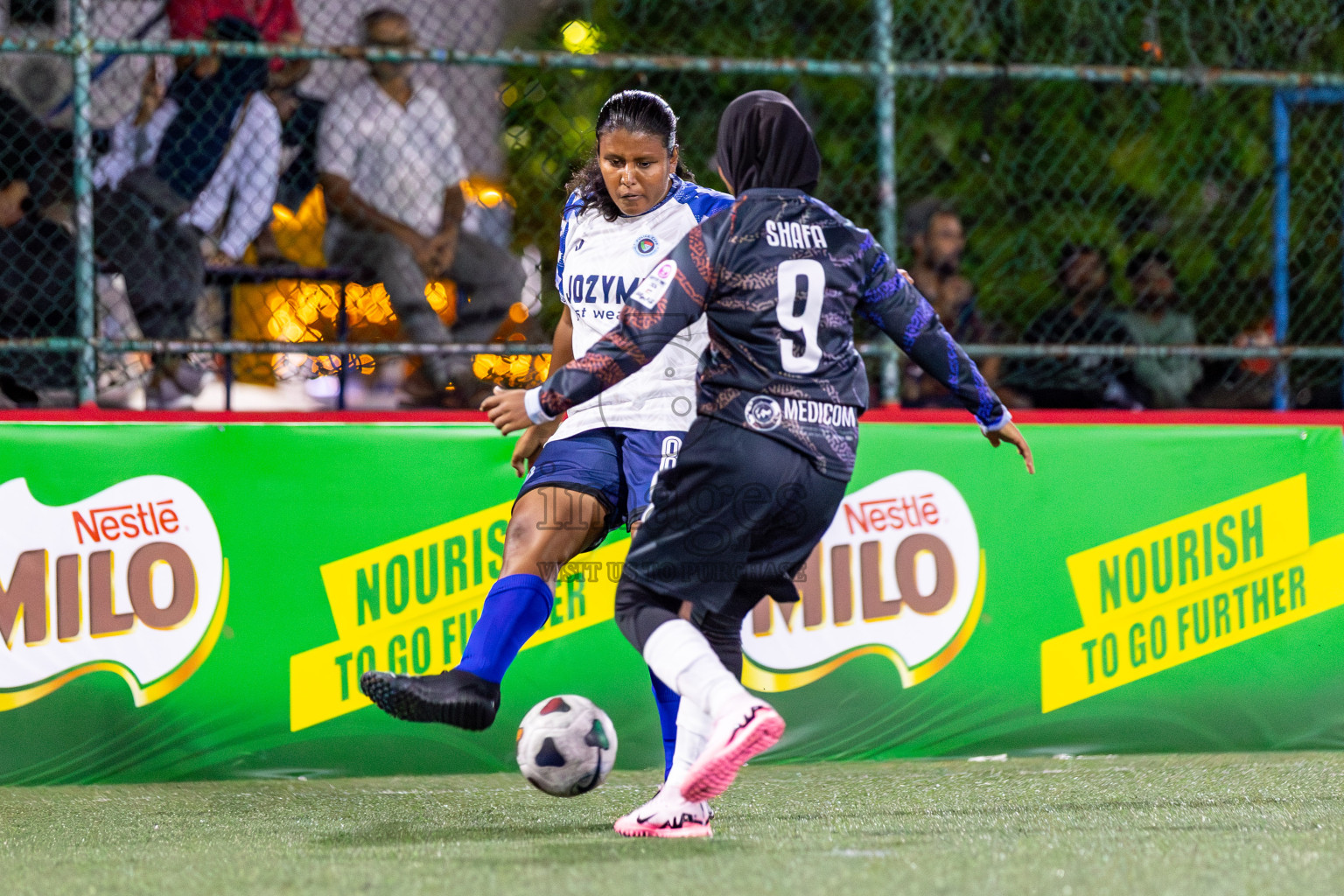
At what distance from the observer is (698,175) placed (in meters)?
6.41

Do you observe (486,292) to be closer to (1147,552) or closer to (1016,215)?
(1016,215)

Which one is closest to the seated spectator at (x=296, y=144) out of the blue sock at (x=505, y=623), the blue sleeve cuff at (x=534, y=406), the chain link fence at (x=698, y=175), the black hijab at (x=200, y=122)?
the chain link fence at (x=698, y=175)

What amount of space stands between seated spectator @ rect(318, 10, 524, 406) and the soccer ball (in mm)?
2106

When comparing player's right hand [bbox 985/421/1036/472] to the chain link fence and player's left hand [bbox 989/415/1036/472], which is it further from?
the chain link fence

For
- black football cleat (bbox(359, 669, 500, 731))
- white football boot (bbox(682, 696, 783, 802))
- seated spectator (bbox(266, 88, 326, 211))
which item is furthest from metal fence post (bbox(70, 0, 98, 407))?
white football boot (bbox(682, 696, 783, 802))

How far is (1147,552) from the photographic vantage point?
208 inches

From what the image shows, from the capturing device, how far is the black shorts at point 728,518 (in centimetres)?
335

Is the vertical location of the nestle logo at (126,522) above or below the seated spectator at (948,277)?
below

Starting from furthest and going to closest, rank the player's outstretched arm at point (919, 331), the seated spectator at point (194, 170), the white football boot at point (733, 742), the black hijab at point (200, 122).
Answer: the black hijab at point (200, 122) → the seated spectator at point (194, 170) → the player's outstretched arm at point (919, 331) → the white football boot at point (733, 742)

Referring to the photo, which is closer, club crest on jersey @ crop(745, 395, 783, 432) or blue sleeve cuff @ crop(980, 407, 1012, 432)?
club crest on jersey @ crop(745, 395, 783, 432)

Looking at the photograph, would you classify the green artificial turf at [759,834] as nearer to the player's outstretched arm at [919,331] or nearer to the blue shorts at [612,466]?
the blue shorts at [612,466]

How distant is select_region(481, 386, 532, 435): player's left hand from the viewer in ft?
11.0

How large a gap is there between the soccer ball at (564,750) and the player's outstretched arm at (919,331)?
4.01ft

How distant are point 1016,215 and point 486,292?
2.19m
